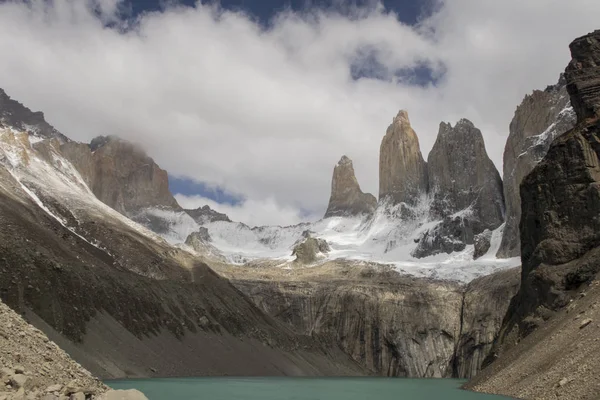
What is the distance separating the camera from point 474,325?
352 feet

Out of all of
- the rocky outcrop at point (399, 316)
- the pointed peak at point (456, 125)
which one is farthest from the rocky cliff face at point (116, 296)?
the pointed peak at point (456, 125)

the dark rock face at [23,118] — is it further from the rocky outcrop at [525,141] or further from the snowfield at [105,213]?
the rocky outcrop at [525,141]

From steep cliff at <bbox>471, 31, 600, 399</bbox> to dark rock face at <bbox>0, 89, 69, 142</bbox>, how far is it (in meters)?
134

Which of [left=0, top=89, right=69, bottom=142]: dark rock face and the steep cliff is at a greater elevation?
[left=0, top=89, right=69, bottom=142]: dark rock face

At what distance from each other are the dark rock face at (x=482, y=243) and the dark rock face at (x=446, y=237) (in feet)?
35.6

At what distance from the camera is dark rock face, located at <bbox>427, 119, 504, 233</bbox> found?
159250 millimetres

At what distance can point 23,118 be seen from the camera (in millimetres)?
162500

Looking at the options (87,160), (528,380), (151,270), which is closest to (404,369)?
(151,270)

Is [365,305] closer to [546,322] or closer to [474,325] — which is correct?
[474,325]

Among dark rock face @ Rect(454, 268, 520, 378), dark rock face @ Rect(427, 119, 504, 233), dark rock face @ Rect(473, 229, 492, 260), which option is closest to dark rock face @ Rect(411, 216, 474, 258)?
dark rock face @ Rect(427, 119, 504, 233)

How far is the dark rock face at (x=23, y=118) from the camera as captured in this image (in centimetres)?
15464

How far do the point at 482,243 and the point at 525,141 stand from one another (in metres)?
28.5

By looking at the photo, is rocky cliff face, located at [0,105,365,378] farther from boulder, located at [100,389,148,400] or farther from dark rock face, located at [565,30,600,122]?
dark rock face, located at [565,30,600,122]

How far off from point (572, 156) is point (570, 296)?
12405mm
